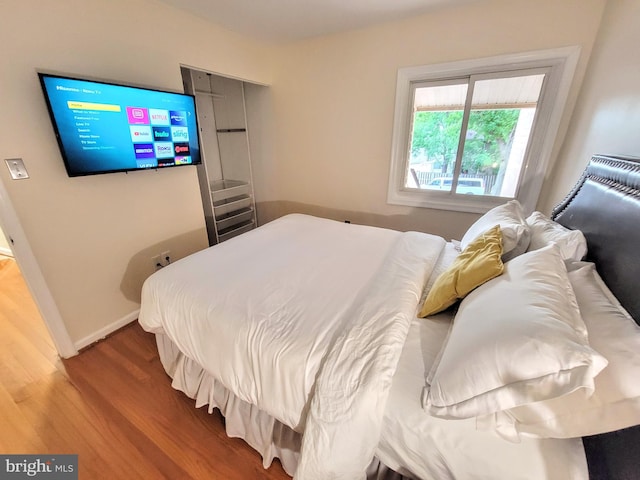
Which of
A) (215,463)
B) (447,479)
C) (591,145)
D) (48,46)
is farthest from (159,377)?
(591,145)

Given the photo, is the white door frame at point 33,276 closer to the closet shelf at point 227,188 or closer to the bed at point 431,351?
the bed at point 431,351

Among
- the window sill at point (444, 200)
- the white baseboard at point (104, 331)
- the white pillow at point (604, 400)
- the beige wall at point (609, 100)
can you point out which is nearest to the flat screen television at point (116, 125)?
the white baseboard at point (104, 331)

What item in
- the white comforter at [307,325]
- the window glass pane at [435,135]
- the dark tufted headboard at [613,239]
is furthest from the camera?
the window glass pane at [435,135]

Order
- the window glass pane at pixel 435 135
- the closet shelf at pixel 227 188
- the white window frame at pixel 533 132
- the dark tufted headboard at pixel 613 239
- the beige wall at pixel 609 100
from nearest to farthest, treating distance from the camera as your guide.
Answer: the dark tufted headboard at pixel 613 239, the beige wall at pixel 609 100, the white window frame at pixel 533 132, the window glass pane at pixel 435 135, the closet shelf at pixel 227 188

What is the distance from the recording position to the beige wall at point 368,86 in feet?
6.40

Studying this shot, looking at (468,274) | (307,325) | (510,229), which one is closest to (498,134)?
(510,229)

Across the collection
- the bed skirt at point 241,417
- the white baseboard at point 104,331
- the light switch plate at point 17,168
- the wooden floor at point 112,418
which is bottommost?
the wooden floor at point 112,418

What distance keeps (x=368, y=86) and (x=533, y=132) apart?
153 cm

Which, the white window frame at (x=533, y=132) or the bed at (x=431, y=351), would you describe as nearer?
the bed at (x=431, y=351)

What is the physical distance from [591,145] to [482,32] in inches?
48.9

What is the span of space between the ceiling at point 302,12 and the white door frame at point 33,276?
1896 millimetres

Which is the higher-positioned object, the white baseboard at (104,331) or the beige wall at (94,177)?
the beige wall at (94,177)

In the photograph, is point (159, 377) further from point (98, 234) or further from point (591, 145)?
point (591, 145)

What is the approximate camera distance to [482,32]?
2.09 meters
